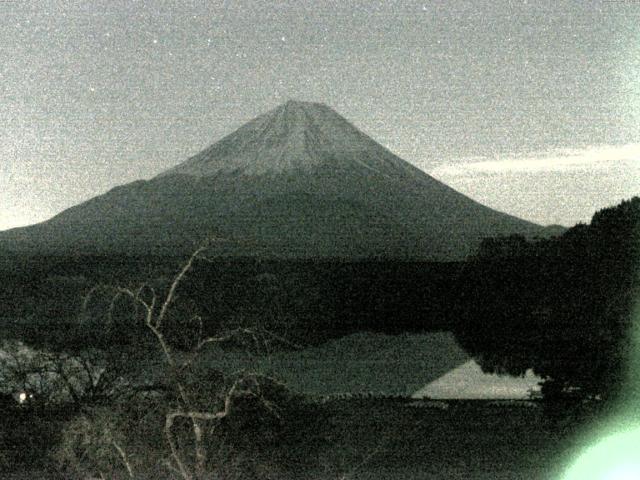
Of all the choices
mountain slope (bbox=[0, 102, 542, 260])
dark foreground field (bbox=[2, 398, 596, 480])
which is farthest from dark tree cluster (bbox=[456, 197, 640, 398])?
mountain slope (bbox=[0, 102, 542, 260])

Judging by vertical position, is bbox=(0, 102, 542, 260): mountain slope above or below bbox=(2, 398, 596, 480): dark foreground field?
above

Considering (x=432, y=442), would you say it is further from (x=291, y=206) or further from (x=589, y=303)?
(x=291, y=206)

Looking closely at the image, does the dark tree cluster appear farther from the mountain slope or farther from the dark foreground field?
the mountain slope

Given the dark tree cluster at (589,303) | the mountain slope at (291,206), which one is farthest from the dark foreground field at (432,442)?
the mountain slope at (291,206)

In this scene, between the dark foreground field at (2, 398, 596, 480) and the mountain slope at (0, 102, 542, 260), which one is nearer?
the dark foreground field at (2, 398, 596, 480)

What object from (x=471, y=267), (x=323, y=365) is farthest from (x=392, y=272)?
(x=471, y=267)
